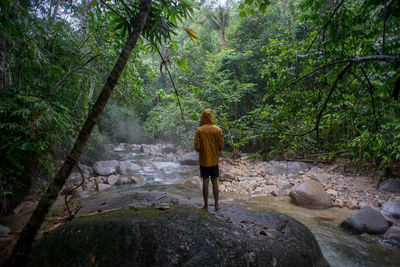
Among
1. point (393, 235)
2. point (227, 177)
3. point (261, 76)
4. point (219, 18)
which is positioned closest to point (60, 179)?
point (261, 76)

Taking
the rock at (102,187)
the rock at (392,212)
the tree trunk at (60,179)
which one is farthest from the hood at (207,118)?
the rock at (102,187)

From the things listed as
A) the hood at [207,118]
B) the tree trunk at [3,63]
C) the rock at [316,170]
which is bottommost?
the rock at [316,170]

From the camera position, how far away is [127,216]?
2.56m

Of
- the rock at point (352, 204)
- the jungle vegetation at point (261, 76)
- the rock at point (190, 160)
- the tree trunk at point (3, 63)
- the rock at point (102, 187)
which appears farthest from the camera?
the rock at point (190, 160)

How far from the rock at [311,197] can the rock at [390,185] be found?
82.7 inches

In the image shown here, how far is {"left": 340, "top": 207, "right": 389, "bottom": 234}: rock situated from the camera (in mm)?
4305

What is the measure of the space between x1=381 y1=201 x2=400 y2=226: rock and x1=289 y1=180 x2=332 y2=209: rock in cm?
127

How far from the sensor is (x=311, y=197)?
239 inches

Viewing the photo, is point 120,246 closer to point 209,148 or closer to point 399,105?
point 209,148

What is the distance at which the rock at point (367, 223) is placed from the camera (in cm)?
430

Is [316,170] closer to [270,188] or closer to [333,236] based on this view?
[270,188]

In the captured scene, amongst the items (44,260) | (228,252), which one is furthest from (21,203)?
(228,252)

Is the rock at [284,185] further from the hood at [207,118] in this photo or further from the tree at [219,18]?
the tree at [219,18]

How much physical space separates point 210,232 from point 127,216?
3.60ft
